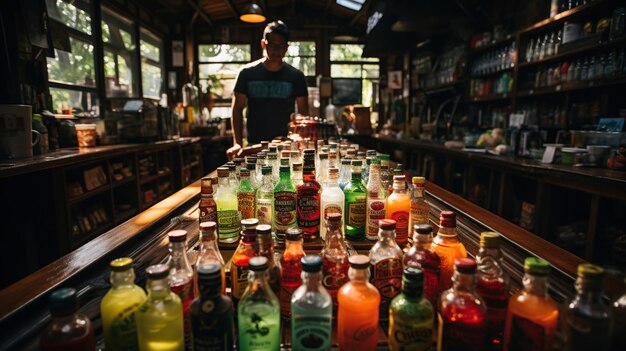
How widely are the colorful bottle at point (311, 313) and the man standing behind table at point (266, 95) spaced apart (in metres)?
2.87

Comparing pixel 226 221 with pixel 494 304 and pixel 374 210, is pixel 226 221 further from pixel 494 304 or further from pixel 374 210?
pixel 494 304

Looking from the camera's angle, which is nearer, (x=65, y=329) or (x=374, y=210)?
(x=65, y=329)

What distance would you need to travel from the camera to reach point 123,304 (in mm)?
737

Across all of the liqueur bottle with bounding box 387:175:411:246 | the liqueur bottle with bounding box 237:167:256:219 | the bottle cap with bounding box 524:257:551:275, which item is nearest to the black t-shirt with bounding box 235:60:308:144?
the liqueur bottle with bounding box 237:167:256:219

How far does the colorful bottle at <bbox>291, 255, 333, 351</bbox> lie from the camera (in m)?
0.72

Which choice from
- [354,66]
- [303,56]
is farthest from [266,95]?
[354,66]

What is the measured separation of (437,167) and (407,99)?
3526 mm

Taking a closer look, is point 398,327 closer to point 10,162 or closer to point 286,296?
point 286,296

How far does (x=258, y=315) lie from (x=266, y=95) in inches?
123

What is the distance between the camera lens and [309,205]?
4.00ft

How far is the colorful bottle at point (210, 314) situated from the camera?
2.21 feet

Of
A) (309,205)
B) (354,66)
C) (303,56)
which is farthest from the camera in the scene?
(354,66)

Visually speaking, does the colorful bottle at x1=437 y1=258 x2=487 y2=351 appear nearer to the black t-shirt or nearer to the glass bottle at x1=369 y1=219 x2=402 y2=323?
the glass bottle at x1=369 y1=219 x2=402 y2=323

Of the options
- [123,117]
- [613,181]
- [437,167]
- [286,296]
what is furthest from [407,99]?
[286,296]
